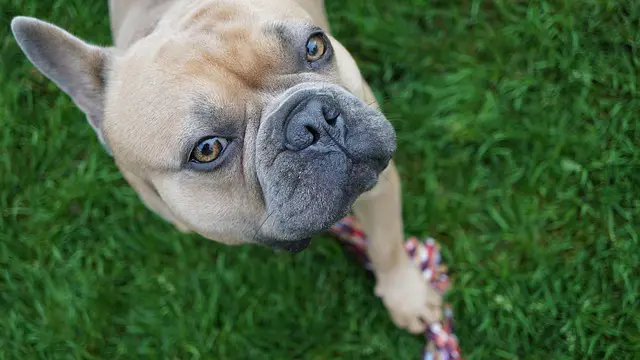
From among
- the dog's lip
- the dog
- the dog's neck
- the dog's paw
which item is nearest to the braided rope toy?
the dog's paw

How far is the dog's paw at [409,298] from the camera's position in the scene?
346 centimetres

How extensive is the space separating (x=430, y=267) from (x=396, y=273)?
27cm

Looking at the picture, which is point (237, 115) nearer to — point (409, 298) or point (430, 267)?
point (409, 298)

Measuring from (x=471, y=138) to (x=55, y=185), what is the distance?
2570 mm

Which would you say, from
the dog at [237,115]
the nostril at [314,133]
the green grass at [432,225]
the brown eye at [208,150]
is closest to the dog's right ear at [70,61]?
the dog at [237,115]

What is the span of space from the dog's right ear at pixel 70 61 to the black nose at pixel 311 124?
971 millimetres

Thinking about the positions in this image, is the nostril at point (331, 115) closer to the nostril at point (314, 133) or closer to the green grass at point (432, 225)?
the nostril at point (314, 133)

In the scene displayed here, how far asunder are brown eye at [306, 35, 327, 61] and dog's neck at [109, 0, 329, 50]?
39cm

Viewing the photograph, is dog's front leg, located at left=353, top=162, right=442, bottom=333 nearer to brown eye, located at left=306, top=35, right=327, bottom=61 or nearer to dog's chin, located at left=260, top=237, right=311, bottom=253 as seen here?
dog's chin, located at left=260, top=237, right=311, bottom=253

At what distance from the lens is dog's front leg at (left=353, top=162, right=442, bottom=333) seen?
327cm

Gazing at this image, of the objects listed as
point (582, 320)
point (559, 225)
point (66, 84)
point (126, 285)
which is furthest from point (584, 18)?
point (126, 285)

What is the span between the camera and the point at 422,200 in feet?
12.5

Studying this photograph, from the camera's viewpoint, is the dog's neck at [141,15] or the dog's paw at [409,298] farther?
the dog's paw at [409,298]

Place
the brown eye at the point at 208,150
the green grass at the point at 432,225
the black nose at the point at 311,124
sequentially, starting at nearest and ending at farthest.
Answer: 1. the black nose at the point at 311,124
2. the brown eye at the point at 208,150
3. the green grass at the point at 432,225
